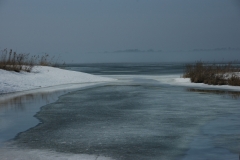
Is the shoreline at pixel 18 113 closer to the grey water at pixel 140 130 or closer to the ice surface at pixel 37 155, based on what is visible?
the grey water at pixel 140 130

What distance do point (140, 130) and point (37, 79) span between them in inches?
497

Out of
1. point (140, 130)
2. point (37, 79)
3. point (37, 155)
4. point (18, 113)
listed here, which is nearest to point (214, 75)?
point (37, 79)

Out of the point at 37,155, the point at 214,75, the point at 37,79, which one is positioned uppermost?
the point at 214,75

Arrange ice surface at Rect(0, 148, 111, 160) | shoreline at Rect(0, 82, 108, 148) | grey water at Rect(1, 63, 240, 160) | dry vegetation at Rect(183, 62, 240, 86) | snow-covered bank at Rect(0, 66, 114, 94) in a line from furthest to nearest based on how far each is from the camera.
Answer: dry vegetation at Rect(183, 62, 240, 86), snow-covered bank at Rect(0, 66, 114, 94), shoreline at Rect(0, 82, 108, 148), grey water at Rect(1, 63, 240, 160), ice surface at Rect(0, 148, 111, 160)

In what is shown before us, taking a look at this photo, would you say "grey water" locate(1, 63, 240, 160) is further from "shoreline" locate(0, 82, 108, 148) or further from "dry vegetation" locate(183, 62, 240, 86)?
"dry vegetation" locate(183, 62, 240, 86)

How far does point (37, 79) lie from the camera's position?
1864cm

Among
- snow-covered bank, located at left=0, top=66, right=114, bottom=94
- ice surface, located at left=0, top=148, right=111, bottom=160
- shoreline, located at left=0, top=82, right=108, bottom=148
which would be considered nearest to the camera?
ice surface, located at left=0, top=148, right=111, bottom=160

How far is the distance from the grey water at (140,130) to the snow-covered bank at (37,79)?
17.9ft

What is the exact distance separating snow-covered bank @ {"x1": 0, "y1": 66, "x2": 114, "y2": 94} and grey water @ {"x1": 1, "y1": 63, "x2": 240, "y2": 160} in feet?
17.9

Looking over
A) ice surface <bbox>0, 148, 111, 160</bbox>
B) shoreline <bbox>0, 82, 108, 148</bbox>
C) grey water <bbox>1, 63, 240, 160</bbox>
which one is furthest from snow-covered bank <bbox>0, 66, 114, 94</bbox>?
ice surface <bbox>0, 148, 111, 160</bbox>

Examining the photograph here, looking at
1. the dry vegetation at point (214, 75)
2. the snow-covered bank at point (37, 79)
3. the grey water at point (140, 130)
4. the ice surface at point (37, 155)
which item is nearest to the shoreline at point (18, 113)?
the grey water at point (140, 130)

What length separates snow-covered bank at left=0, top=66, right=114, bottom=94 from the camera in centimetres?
1588

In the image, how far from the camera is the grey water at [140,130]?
5355 mm

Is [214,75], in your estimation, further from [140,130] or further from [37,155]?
[37,155]
